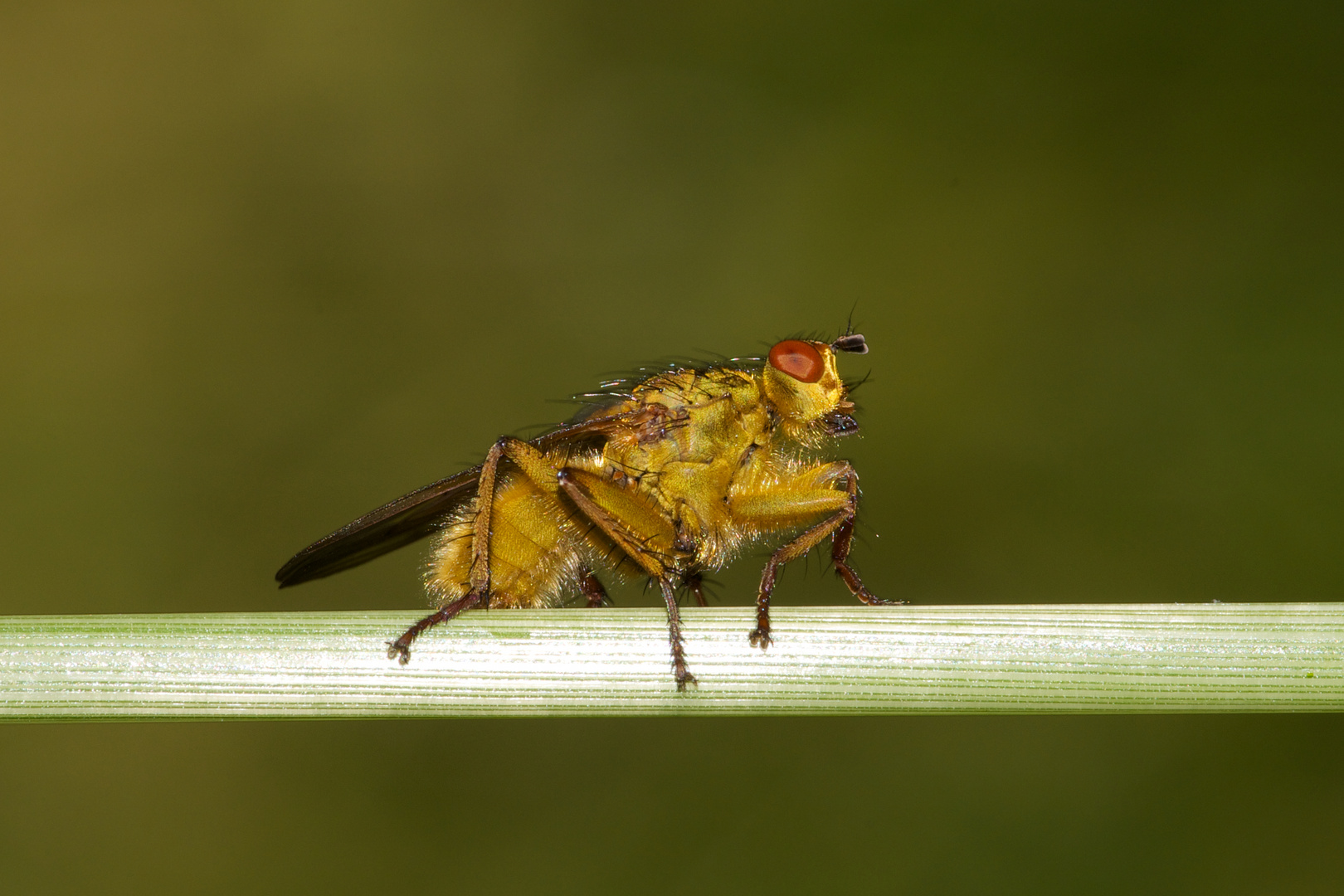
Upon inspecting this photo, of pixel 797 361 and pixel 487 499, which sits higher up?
pixel 797 361

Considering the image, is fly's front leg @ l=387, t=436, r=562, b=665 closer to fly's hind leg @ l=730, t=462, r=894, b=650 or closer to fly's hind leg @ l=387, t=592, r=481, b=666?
fly's hind leg @ l=387, t=592, r=481, b=666

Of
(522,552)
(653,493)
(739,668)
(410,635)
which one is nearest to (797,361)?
(653,493)

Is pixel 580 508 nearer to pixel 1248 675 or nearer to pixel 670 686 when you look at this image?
pixel 670 686

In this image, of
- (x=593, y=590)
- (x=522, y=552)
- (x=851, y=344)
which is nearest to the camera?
(x=522, y=552)

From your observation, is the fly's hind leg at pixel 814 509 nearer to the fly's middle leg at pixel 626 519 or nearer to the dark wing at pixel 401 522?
the fly's middle leg at pixel 626 519

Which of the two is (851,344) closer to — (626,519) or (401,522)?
(626,519)

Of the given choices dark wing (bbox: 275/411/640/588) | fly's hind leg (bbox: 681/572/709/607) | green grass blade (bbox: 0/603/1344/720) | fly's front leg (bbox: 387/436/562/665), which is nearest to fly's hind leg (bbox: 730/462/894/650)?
fly's hind leg (bbox: 681/572/709/607)

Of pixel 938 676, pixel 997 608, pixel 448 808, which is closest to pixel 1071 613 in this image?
pixel 997 608
